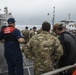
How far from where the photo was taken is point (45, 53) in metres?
5.68

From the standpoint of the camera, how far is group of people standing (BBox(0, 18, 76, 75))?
570 cm

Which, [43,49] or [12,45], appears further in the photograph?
[12,45]

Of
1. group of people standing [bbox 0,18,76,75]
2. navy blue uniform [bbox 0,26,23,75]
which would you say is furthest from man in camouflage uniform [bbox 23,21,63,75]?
navy blue uniform [bbox 0,26,23,75]

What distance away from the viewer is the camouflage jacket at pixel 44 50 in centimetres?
568

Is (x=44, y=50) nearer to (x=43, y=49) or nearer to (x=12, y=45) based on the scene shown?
A: (x=43, y=49)

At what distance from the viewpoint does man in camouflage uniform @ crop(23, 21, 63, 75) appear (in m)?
5.68

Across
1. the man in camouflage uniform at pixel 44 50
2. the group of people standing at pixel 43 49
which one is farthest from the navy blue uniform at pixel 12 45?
the man in camouflage uniform at pixel 44 50

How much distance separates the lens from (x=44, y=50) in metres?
5.68

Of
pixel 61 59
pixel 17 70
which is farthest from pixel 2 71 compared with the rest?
pixel 61 59

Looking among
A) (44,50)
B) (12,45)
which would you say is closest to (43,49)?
(44,50)

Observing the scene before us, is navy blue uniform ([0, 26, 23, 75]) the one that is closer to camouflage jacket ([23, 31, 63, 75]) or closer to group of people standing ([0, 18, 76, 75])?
group of people standing ([0, 18, 76, 75])

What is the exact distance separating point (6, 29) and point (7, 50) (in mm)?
465

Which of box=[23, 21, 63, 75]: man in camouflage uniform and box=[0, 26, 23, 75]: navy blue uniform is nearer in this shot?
box=[23, 21, 63, 75]: man in camouflage uniform

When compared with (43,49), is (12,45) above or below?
below
